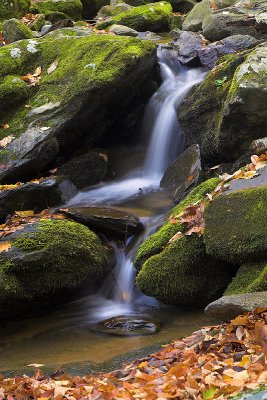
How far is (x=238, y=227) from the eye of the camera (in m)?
5.84

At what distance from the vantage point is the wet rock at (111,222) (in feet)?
25.7

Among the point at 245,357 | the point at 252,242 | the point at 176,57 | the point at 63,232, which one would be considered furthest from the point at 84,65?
the point at 245,357

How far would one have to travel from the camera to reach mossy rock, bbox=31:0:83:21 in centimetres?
1834

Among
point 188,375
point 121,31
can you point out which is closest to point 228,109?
point 188,375

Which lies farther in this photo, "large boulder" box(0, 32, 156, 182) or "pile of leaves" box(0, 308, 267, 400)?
"large boulder" box(0, 32, 156, 182)

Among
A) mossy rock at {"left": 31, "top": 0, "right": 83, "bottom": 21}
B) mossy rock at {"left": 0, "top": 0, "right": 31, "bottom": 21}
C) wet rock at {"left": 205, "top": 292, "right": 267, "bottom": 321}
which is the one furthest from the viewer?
mossy rock at {"left": 31, "top": 0, "right": 83, "bottom": 21}

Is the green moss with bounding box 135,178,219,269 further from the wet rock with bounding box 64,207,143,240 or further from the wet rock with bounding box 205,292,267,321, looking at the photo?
the wet rock with bounding box 205,292,267,321

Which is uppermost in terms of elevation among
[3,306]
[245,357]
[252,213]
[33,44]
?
[33,44]

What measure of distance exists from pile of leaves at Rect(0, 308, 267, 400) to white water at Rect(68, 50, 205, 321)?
2255 mm

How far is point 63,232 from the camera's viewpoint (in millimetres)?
7250

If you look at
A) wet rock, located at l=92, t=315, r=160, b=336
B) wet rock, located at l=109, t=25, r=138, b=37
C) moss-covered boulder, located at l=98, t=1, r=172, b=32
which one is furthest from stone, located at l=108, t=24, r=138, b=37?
wet rock, located at l=92, t=315, r=160, b=336

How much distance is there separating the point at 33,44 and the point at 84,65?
1884mm

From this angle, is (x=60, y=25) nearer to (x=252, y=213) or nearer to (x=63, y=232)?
(x=63, y=232)

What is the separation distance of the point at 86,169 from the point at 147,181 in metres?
1.15
